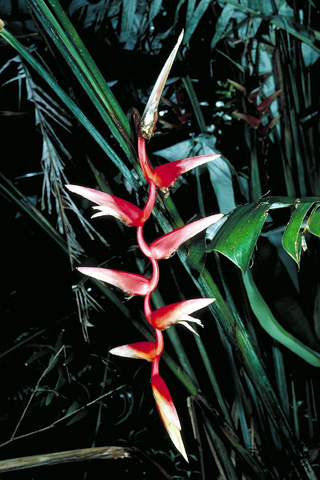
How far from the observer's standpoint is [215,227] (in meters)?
0.41

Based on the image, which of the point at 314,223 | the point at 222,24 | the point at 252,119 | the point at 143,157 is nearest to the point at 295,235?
the point at 314,223

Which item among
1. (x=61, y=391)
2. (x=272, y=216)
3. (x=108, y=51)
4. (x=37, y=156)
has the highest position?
(x=108, y=51)

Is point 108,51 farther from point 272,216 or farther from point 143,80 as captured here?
point 272,216

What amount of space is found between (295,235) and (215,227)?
0.51 ft

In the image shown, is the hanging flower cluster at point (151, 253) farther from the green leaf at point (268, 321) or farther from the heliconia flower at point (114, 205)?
the green leaf at point (268, 321)

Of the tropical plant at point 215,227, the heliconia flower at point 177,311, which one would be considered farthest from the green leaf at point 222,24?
the heliconia flower at point 177,311

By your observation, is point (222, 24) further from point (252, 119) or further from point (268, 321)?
point (268, 321)

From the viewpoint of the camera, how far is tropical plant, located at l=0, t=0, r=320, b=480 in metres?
0.28

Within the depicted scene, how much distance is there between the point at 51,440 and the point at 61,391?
106mm

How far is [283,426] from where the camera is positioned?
44 cm

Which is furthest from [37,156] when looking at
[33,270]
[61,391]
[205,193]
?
[61,391]

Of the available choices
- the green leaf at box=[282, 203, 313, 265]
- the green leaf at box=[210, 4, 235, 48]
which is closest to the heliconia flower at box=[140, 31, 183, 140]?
the green leaf at box=[282, 203, 313, 265]

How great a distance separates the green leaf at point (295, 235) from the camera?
0.84ft

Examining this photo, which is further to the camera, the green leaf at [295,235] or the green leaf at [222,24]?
the green leaf at [222,24]
